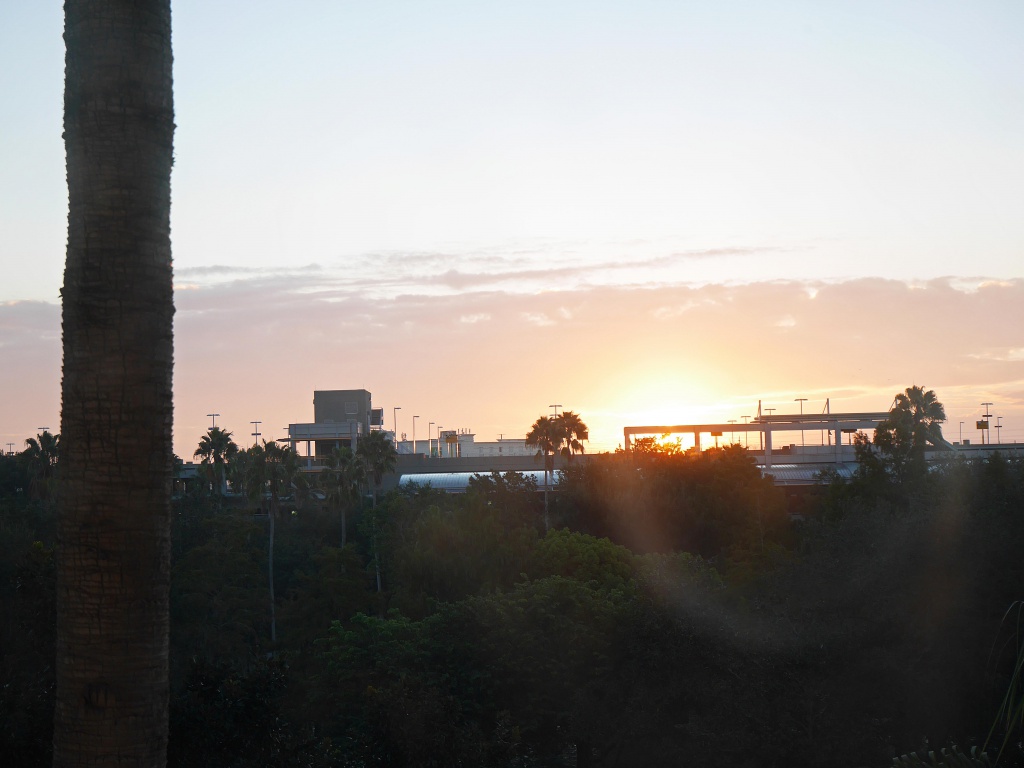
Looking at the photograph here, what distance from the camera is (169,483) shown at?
5715 mm

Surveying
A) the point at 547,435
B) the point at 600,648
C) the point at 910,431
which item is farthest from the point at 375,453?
the point at 600,648

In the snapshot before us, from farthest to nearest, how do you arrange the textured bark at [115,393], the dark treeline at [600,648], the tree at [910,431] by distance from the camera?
1. the tree at [910,431]
2. the dark treeline at [600,648]
3. the textured bark at [115,393]

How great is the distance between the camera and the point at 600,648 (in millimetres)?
27859

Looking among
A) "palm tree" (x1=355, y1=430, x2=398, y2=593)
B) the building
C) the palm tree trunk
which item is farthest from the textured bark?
the building

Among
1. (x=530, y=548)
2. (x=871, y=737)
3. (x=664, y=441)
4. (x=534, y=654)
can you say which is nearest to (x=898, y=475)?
(x=664, y=441)

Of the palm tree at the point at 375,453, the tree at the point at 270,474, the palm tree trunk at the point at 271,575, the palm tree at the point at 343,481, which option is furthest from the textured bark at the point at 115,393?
the palm tree at the point at 375,453

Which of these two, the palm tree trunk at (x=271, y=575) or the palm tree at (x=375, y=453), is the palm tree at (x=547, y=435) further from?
the palm tree trunk at (x=271, y=575)

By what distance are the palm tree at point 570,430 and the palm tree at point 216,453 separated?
2229 cm

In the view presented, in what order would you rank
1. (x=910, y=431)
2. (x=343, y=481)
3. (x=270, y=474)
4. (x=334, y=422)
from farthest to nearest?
(x=334, y=422), (x=343, y=481), (x=270, y=474), (x=910, y=431)

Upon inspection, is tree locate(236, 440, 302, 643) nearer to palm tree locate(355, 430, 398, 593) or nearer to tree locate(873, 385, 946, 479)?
palm tree locate(355, 430, 398, 593)

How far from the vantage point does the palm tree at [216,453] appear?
221 feet

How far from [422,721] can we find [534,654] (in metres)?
11.9

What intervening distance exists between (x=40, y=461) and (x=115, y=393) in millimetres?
67200

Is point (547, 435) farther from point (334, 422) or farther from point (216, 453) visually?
point (334, 422)
